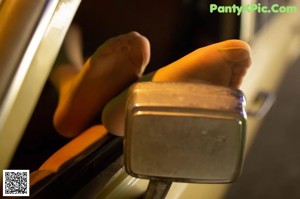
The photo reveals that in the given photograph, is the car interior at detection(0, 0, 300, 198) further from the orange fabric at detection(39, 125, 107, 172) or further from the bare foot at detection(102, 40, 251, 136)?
the bare foot at detection(102, 40, 251, 136)

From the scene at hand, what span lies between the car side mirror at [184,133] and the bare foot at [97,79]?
0.37m

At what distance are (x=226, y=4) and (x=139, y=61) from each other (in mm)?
482

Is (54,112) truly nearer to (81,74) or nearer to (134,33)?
(81,74)

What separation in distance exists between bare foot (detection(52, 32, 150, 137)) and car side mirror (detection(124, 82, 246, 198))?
37 centimetres

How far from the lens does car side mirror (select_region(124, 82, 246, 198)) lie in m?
0.86

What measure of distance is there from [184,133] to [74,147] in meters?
0.55

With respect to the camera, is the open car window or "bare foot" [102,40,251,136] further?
"bare foot" [102,40,251,136]

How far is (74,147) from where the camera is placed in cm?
133

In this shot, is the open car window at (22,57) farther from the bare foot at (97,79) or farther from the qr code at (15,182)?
the bare foot at (97,79)

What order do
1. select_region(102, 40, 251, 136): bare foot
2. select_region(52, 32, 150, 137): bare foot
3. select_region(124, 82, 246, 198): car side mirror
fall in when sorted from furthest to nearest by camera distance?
select_region(52, 32, 150, 137): bare foot < select_region(102, 40, 251, 136): bare foot < select_region(124, 82, 246, 198): car side mirror

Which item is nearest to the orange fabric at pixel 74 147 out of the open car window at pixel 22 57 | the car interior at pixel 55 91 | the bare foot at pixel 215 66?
the car interior at pixel 55 91

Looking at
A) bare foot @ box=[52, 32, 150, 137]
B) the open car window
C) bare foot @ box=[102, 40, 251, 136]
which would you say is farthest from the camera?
bare foot @ box=[52, 32, 150, 137]

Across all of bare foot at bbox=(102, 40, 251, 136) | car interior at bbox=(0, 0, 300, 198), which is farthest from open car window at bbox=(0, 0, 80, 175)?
bare foot at bbox=(102, 40, 251, 136)

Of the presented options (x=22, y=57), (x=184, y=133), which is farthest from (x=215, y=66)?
(x=22, y=57)
